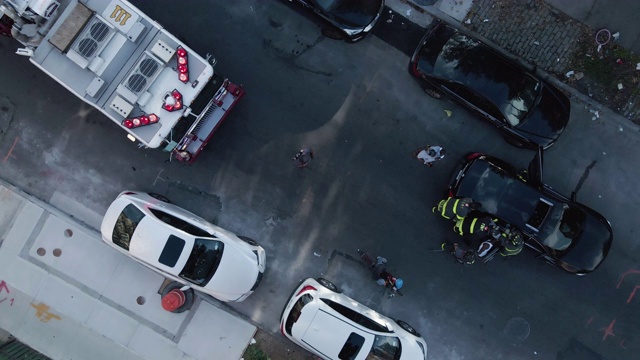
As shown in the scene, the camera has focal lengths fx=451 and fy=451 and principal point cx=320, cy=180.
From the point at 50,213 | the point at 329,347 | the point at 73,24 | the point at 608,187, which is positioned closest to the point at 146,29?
the point at 73,24

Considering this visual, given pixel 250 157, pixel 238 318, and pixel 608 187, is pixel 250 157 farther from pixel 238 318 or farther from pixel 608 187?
pixel 608 187

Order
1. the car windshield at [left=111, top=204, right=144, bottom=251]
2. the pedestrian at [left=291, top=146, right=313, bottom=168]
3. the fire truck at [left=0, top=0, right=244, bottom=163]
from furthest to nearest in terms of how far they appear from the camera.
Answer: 1. the pedestrian at [left=291, top=146, right=313, bottom=168]
2. the car windshield at [left=111, top=204, right=144, bottom=251]
3. the fire truck at [left=0, top=0, right=244, bottom=163]

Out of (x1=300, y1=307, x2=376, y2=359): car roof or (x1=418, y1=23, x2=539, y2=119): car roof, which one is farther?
(x1=418, y1=23, x2=539, y2=119): car roof

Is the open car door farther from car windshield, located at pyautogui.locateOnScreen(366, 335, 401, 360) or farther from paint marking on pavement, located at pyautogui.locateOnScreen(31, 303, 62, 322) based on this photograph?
paint marking on pavement, located at pyautogui.locateOnScreen(31, 303, 62, 322)

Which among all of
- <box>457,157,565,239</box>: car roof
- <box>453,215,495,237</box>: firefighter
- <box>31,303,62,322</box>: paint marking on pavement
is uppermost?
<box>457,157,565,239</box>: car roof

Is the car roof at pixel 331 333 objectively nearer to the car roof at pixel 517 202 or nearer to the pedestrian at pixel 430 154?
the car roof at pixel 517 202

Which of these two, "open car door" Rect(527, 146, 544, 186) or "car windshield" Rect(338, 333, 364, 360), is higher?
"open car door" Rect(527, 146, 544, 186)

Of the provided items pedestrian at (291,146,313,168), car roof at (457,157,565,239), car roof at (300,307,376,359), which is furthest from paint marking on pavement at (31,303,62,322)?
car roof at (457,157,565,239)
